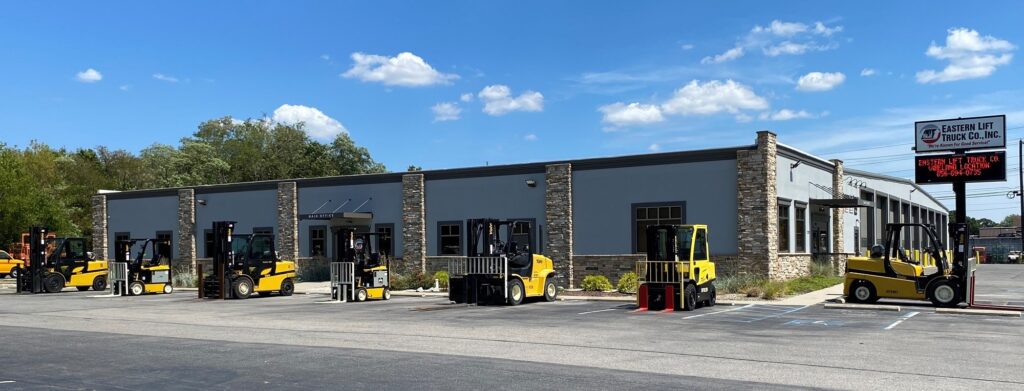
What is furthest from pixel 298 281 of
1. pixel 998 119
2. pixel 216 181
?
pixel 216 181

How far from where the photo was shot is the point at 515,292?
22.4 metres

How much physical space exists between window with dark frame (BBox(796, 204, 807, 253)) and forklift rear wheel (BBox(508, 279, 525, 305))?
12763 millimetres

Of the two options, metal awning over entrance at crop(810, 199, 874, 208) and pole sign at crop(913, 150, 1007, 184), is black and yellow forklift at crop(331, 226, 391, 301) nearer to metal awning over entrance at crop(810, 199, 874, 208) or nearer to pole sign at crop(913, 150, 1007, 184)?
pole sign at crop(913, 150, 1007, 184)

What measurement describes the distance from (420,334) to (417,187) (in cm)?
1916

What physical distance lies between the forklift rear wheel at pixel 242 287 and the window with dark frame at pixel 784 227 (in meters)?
18.0

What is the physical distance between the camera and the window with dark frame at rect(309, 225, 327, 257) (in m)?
36.5

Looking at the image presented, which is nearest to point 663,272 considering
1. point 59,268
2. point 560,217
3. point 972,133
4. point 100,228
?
point 560,217

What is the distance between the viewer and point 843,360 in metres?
11.5

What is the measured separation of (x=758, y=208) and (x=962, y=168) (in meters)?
5.94

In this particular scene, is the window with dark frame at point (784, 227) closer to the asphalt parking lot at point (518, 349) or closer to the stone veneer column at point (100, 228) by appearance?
the asphalt parking lot at point (518, 349)

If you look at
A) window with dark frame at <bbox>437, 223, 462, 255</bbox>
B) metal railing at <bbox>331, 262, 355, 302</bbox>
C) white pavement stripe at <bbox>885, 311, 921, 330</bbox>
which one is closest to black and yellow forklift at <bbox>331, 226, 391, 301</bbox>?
metal railing at <bbox>331, 262, 355, 302</bbox>

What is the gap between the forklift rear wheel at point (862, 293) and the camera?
70.7 ft

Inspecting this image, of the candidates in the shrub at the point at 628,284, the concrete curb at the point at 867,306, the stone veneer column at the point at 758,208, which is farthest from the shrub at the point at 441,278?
the concrete curb at the point at 867,306

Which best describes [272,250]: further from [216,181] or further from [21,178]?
[216,181]
